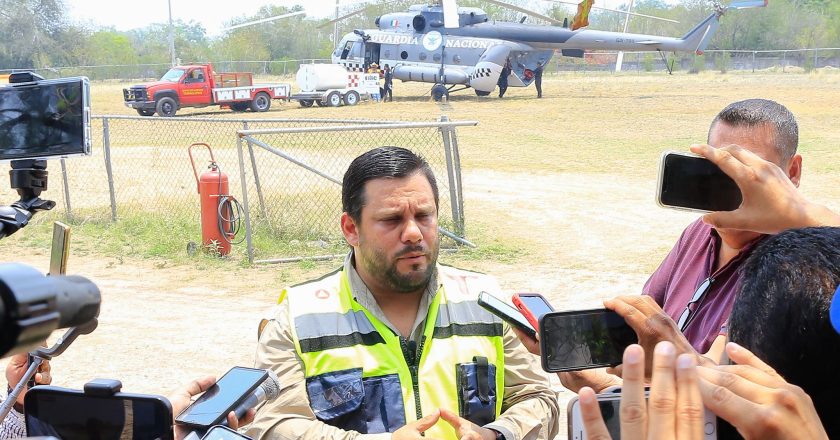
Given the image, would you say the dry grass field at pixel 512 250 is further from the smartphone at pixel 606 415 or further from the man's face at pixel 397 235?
the smartphone at pixel 606 415

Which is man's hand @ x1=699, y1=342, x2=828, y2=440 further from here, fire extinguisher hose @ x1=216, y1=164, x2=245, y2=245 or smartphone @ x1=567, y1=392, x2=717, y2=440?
fire extinguisher hose @ x1=216, y1=164, x2=245, y2=245

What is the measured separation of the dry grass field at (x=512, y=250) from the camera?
7297mm

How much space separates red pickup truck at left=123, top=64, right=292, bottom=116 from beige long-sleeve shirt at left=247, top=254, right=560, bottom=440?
1239 inches

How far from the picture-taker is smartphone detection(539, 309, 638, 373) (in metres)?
2.10

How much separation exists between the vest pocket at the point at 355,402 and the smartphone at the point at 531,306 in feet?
1.83

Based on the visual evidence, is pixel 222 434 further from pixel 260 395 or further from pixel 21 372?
pixel 21 372

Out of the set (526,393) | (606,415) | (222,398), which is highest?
(606,415)

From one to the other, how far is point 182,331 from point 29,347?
7.14 m

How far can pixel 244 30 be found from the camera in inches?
3408

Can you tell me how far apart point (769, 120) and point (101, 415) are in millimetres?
2646

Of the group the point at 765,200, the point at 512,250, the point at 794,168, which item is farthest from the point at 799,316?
the point at 512,250

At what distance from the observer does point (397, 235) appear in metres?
3.26

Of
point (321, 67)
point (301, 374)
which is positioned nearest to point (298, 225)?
point (301, 374)

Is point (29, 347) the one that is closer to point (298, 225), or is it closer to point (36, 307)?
point (36, 307)
